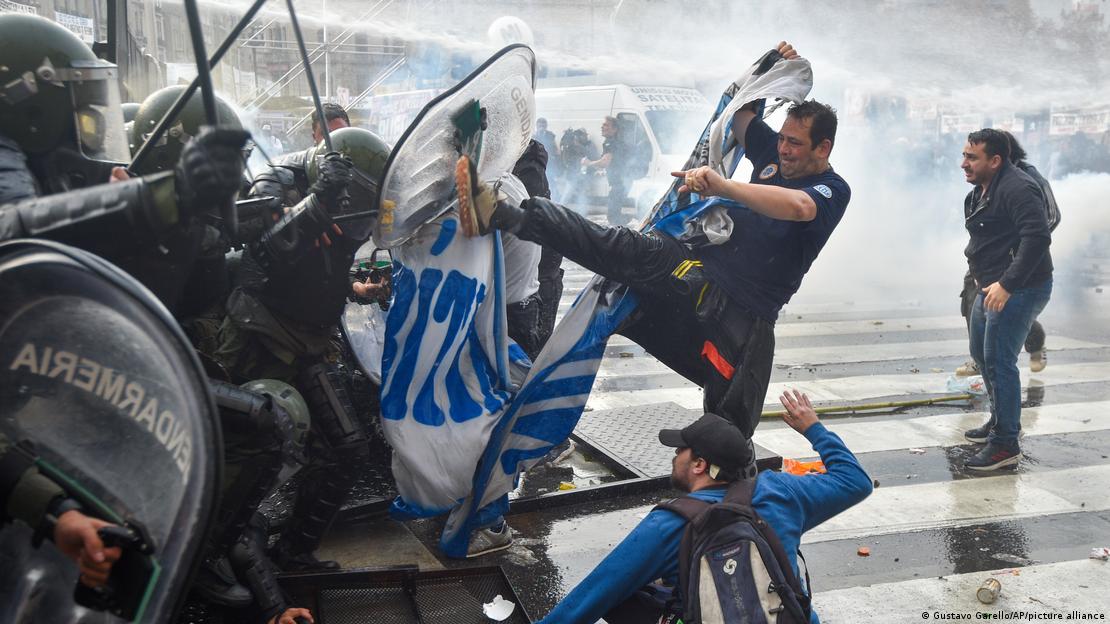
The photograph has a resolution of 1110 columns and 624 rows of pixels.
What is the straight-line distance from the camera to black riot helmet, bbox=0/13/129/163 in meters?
2.80

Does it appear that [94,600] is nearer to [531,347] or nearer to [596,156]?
[531,347]

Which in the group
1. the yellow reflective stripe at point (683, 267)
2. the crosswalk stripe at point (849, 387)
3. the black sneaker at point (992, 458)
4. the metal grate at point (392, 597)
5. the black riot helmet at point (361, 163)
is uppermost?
the black riot helmet at point (361, 163)

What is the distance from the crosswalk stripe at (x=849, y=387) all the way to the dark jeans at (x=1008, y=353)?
60.3 inches

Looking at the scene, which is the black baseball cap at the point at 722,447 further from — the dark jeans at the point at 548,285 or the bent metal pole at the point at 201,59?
the dark jeans at the point at 548,285

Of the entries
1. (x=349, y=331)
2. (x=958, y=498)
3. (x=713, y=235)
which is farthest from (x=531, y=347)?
(x=958, y=498)

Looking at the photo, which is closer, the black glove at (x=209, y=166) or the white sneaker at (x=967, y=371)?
the black glove at (x=209, y=166)

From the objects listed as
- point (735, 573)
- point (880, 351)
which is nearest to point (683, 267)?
point (735, 573)

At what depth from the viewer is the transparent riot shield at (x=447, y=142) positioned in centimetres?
338

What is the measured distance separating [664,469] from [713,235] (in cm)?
173

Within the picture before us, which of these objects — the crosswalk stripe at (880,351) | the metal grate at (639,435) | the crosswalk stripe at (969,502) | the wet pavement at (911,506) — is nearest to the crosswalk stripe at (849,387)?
the wet pavement at (911,506)

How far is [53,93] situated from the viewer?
9.37 feet

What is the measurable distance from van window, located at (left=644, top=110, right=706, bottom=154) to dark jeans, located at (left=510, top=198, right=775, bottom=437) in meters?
13.1

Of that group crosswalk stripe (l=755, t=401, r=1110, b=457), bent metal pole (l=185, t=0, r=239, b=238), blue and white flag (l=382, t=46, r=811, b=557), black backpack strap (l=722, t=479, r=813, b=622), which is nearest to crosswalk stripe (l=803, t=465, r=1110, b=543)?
crosswalk stripe (l=755, t=401, r=1110, b=457)

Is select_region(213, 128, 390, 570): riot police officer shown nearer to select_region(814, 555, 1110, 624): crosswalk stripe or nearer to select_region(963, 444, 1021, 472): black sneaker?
select_region(814, 555, 1110, 624): crosswalk stripe
